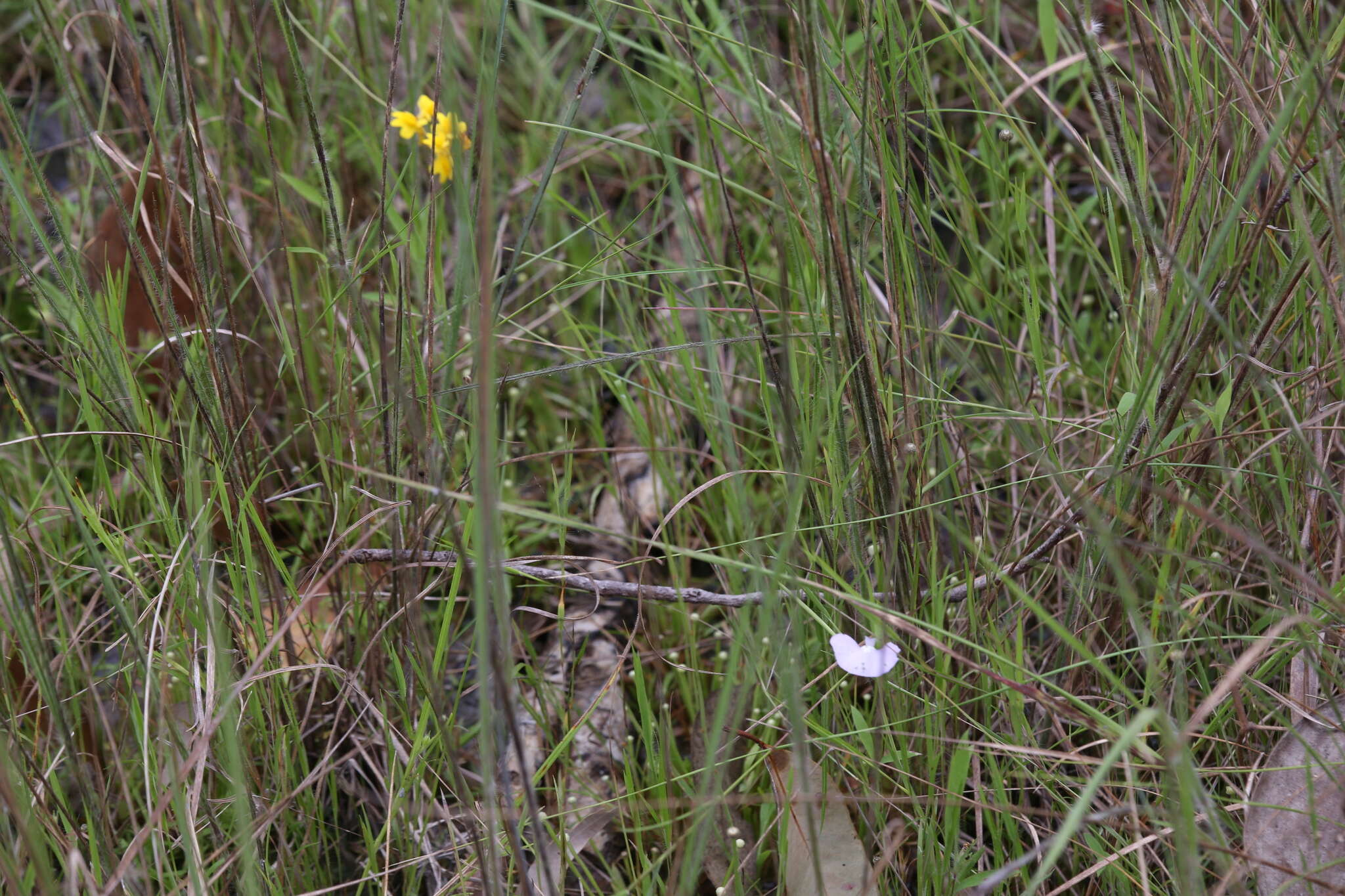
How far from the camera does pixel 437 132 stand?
1.35 meters

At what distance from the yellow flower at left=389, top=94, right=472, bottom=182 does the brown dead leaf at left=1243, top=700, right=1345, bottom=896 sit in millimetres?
1127

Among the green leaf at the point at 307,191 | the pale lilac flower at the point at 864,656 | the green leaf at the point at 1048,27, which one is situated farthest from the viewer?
the green leaf at the point at 307,191

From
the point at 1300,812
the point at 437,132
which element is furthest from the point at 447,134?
the point at 1300,812

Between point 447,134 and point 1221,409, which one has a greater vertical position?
point 447,134

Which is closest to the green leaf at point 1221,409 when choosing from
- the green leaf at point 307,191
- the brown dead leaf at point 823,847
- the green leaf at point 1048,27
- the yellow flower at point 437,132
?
the brown dead leaf at point 823,847

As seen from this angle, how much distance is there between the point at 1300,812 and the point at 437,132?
1285 millimetres

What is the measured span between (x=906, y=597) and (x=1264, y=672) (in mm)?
445

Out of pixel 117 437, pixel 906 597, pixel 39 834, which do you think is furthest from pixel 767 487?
pixel 39 834

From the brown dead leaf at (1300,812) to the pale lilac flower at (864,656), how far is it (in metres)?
0.40

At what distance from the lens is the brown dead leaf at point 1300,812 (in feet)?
3.59

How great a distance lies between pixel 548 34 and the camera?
2908 millimetres

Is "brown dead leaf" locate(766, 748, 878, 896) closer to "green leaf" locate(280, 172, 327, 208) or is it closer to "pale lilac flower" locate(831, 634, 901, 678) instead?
"pale lilac flower" locate(831, 634, 901, 678)

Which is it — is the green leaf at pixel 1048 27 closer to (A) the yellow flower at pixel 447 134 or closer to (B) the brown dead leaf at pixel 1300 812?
(A) the yellow flower at pixel 447 134

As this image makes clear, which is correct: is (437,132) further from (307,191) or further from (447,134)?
(307,191)
